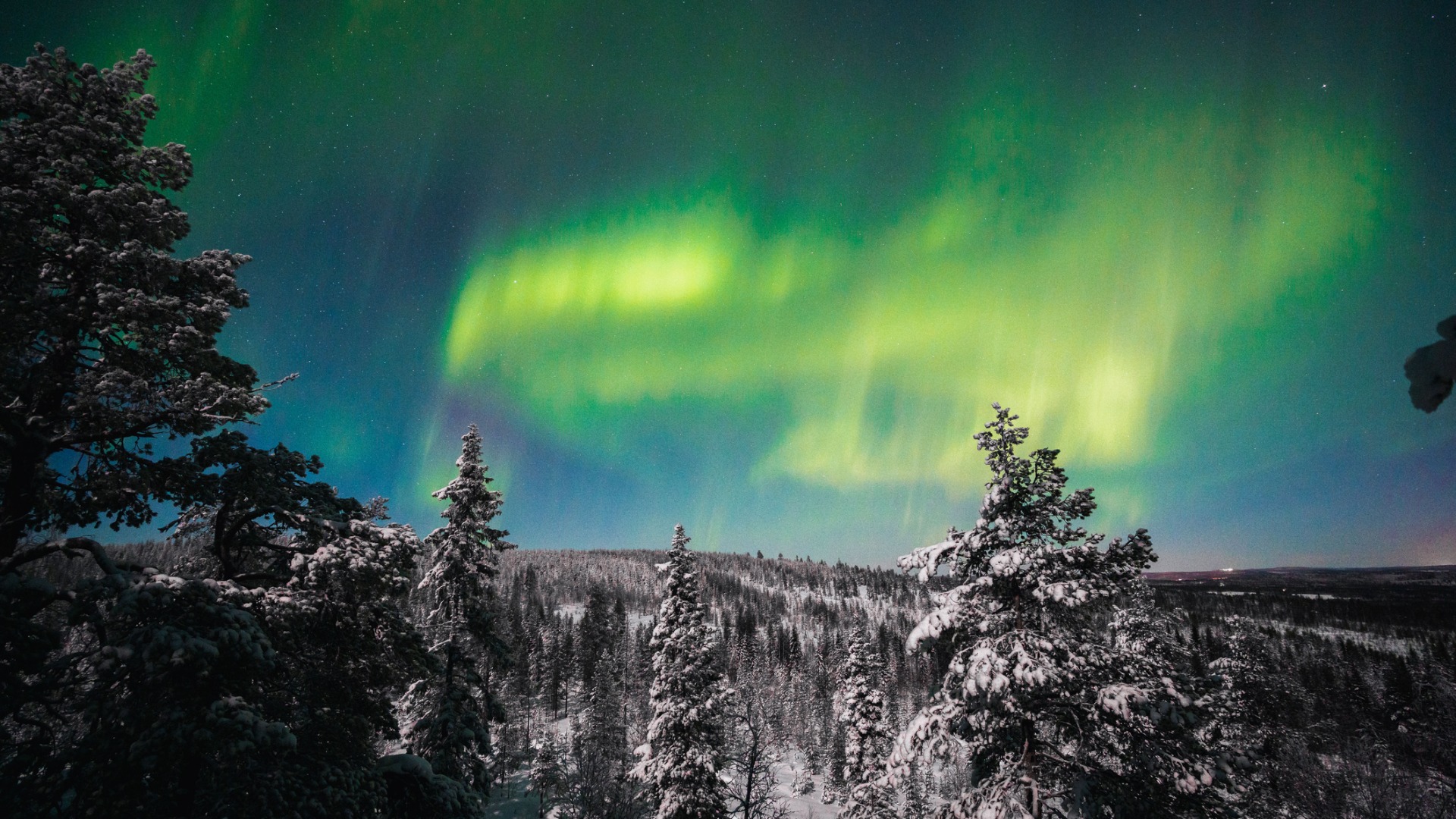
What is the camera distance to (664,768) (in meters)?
19.9

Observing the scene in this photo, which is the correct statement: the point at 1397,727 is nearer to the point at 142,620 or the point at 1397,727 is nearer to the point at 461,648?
the point at 461,648

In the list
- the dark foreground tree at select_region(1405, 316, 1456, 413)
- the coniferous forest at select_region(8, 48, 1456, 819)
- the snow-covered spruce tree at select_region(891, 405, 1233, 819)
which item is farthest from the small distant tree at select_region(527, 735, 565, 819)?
the dark foreground tree at select_region(1405, 316, 1456, 413)

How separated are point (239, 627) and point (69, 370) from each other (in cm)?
443

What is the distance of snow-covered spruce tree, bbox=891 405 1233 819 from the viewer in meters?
8.74

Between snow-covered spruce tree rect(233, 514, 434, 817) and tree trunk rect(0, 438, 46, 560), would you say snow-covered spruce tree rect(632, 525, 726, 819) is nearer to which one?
snow-covered spruce tree rect(233, 514, 434, 817)

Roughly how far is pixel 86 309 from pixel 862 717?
34.5 m

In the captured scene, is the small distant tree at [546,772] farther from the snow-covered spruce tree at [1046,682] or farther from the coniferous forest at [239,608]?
the snow-covered spruce tree at [1046,682]

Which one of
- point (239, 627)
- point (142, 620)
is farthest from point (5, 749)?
point (239, 627)

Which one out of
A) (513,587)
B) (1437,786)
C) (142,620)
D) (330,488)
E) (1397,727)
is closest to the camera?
(142,620)

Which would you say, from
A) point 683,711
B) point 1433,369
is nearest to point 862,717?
point 683,711

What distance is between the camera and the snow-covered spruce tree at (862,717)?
29719mm

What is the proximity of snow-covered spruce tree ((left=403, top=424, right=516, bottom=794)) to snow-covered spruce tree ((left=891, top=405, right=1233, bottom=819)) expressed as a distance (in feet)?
37.0

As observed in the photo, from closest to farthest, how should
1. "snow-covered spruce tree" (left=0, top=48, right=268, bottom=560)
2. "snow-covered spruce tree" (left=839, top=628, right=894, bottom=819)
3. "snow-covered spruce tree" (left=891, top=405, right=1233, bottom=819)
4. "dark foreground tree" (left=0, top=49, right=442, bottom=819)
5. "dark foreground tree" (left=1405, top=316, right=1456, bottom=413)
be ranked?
"dark foreground tree" (left=1405, top=316, right=1456, bottom=413) → "dark foreground tree" (left=0, top=49, right=442, bottom=819) → "snow-covered spruce tree" (left=0, top=48, right=268, bottom=560) → "snow-covered spruce tree" (left=891, top=405, right=1233, bottom=819) → "snow-covered spruce tree" (left=839, top=628, right=894, bottom=819)

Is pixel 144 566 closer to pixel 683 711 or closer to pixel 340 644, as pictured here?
pixel 340 644
